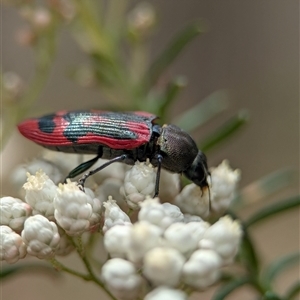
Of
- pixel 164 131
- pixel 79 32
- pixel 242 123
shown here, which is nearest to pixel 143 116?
pixel 164 131

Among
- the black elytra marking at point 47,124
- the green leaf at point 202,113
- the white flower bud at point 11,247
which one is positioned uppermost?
the green leaf at point 202,113

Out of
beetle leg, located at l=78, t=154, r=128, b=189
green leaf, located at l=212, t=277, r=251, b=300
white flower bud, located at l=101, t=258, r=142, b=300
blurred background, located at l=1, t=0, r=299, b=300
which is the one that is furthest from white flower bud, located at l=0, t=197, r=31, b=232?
blurred background, located at l=1, t=0, r=299, b=300

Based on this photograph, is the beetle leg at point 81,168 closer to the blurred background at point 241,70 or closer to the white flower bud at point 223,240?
the white flower bud at point 223,240

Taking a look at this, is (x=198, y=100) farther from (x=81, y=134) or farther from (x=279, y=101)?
(x=81, y=134)

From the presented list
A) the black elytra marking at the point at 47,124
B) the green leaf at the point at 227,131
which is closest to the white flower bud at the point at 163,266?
the black elytra marking at the point at 47,124

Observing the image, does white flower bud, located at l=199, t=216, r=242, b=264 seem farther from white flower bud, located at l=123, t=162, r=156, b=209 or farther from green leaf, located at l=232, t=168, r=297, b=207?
green leaf, located at l=232, t=168, r=297, b=207

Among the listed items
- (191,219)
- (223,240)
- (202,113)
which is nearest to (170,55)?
(202,113)
